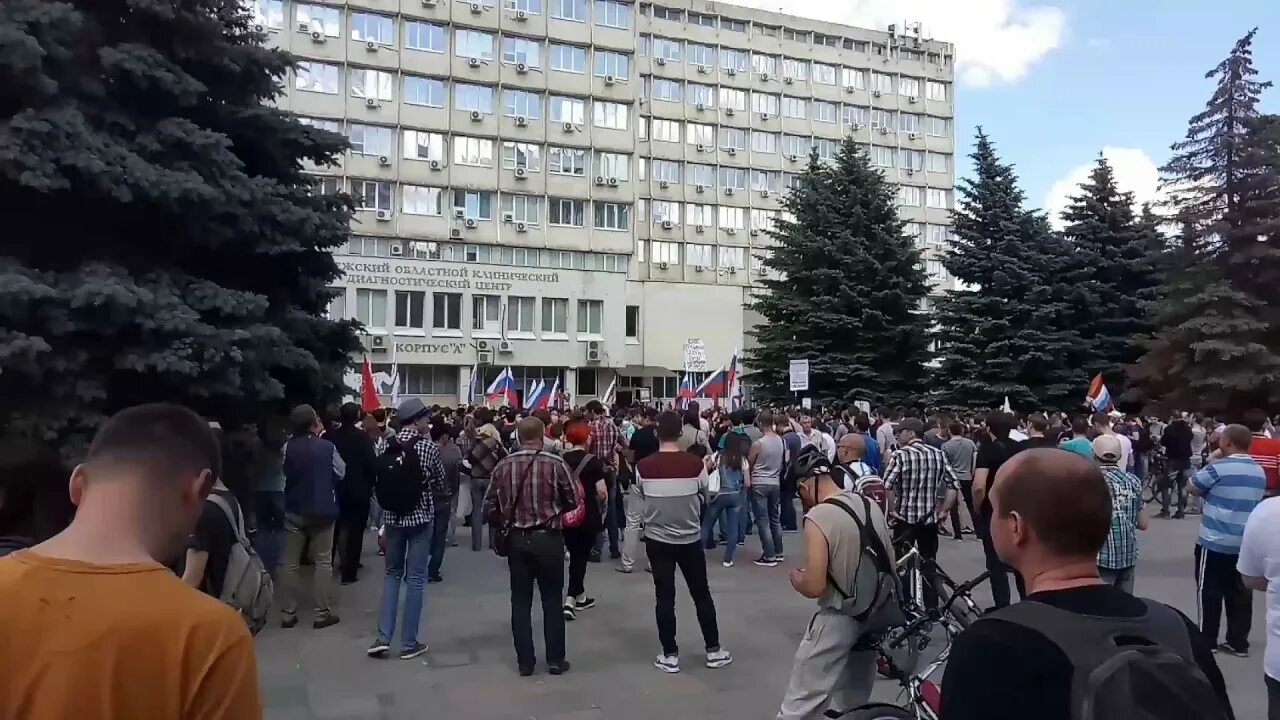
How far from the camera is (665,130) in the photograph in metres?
62.1

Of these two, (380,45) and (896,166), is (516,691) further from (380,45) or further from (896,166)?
(896,166)

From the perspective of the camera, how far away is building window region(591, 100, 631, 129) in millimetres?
54312

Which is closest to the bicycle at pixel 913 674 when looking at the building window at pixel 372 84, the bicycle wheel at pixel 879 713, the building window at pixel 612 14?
the bicycle wheel at pixel 879 713

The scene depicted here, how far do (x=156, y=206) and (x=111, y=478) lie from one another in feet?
25.8

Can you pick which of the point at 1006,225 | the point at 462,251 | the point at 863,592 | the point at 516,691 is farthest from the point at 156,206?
the point at 462,251

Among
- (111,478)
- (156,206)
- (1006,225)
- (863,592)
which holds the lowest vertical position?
(863,592)

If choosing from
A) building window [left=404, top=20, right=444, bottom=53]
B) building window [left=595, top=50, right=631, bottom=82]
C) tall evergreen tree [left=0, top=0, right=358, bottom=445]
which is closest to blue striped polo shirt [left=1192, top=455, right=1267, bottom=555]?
tall evergreen tree [left=0, top=0, right=358, bottom=445]

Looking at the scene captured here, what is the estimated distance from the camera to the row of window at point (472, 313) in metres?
47.2

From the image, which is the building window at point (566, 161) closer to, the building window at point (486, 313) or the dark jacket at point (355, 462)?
the building window at point (486, 313)

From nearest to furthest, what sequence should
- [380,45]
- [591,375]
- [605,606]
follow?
[605,606]
[380,45]
[591,375]

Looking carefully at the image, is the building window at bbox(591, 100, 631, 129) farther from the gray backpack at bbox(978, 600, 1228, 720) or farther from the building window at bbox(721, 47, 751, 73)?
the gray backpack at bbox(978, 600, 1228, 720)

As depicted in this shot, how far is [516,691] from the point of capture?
23.6 feet

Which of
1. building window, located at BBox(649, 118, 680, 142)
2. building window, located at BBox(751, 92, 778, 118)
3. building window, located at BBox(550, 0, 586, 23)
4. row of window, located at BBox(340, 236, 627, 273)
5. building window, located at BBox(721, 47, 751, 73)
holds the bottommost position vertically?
row of window, located at BBox(340, 236, 627, 273)

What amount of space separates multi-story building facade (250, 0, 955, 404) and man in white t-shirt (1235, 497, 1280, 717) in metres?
37.6
